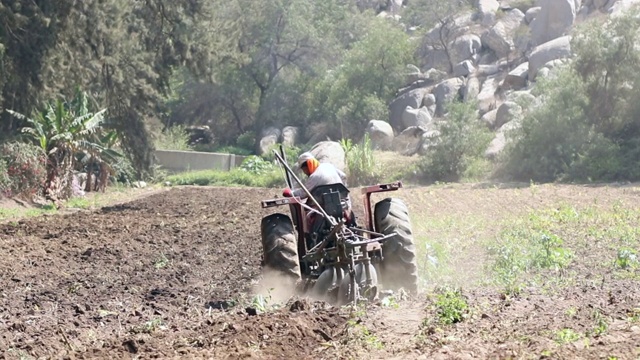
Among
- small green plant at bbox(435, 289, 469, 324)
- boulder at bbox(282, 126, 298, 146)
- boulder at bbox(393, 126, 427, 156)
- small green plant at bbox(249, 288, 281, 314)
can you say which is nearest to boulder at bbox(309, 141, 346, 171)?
boulder at bbox(393, 126, 427, 156)

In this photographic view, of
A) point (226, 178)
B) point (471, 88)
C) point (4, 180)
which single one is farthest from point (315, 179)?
point (471, 88)

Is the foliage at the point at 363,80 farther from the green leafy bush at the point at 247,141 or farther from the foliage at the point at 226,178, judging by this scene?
the foliage at the point at 226,178

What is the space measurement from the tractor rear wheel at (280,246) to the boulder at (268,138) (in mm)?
47531

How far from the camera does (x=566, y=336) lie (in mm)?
7914

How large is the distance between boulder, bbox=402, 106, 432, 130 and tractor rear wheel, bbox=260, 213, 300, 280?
43235mm

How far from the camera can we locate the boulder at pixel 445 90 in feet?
189

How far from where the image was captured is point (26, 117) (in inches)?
1245

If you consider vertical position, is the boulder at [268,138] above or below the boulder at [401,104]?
below

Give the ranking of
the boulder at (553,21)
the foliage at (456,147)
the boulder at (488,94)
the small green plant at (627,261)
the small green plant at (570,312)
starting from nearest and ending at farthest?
the small green plant at (570,312) < the small green plant at (627,261) < the foliage at (456,147) < the boulder at (488,94) < the boulder at (553,21)

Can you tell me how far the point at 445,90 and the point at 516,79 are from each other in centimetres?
520

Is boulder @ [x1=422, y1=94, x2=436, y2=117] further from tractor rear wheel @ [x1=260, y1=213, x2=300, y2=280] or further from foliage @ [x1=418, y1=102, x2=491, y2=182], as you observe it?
tractor rear wheel @ [x1=260, y1=213, x2=300, y2=280]

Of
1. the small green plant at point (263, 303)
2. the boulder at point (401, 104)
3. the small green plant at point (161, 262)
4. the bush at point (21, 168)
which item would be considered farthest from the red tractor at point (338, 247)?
the boulder at point (401, 104)

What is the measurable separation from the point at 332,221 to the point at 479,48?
54541 mm

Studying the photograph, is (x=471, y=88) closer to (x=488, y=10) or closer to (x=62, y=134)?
(x=488, y=10)
